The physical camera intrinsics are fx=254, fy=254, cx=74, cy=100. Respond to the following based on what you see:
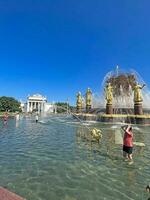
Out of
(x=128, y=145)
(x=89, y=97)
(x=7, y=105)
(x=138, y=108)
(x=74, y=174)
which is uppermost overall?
(x=7, y=105)

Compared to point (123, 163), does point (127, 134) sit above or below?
above

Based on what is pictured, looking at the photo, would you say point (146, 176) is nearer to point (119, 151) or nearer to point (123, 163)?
point (123, 163)

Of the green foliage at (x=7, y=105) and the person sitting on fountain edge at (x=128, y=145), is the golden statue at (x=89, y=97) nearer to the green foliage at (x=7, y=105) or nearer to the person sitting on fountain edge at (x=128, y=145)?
the person sitting on fountain edge at (x=128, y=145)

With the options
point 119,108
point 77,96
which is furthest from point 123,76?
point 77,96

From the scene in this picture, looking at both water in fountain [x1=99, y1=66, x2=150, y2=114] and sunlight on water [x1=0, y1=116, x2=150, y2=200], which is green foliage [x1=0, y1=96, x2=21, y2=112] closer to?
water in fountain [x1=99, y1=66, x2=150, y2=114]

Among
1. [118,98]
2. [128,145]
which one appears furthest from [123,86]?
[128,145]

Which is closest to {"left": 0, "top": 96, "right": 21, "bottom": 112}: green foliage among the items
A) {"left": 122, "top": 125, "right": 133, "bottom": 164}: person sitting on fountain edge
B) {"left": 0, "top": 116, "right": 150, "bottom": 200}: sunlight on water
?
{"left": 0, "top": 116, "right": 150, "bottom": 200}: sunlight on water

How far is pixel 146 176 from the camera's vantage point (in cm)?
1061

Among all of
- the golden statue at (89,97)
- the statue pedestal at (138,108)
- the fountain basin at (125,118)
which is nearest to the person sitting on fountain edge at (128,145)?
the fountain basin at (125,118)

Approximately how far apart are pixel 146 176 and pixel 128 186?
1617 mm

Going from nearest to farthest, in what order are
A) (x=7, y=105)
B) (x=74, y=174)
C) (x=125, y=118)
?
(x=74, y=174)
(x=125, y=118)
(x=7, y=105)

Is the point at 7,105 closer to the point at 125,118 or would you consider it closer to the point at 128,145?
the point at 125,118

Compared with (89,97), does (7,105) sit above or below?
above

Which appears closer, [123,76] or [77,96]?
[123,76]
